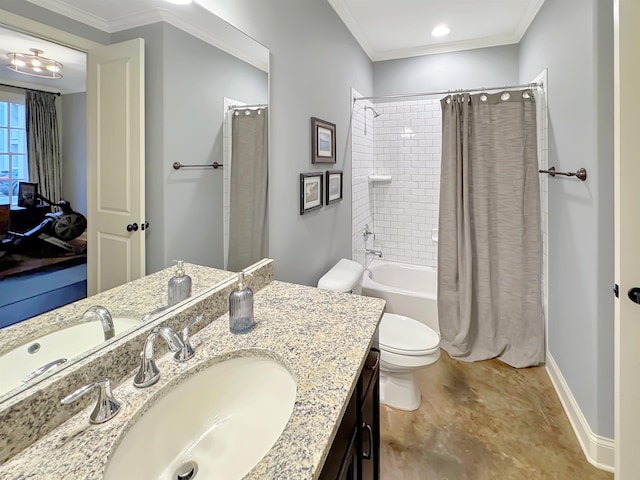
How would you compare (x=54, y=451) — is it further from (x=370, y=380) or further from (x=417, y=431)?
(x=417, y=431)

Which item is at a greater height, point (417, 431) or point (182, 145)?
point (182, 145)

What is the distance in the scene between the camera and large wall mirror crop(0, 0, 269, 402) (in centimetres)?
66

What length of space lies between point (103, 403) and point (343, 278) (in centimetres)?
162

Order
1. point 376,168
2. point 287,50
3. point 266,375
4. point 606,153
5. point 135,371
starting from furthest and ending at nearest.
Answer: point 376,168 → point 287,50 → point 606,153 → point 266,375 → point 135,371

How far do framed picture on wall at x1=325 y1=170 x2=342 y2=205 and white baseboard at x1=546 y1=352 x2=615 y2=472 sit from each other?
73.5 inches

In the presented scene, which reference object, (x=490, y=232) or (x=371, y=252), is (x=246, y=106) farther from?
(x=371, y=252)

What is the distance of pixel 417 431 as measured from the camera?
1839 millimetres

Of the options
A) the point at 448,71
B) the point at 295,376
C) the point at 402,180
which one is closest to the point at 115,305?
the point at 295,376

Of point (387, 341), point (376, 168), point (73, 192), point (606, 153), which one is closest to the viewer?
point (73, 192)

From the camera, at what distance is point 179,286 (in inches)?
44.2

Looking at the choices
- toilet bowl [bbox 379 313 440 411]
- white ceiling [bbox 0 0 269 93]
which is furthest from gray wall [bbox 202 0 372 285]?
toilet bowl [bbox 379 313 440 411]

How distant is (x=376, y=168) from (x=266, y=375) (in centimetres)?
297

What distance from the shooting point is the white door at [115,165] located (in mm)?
827

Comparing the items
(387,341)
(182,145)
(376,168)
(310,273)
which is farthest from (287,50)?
(376,168)
